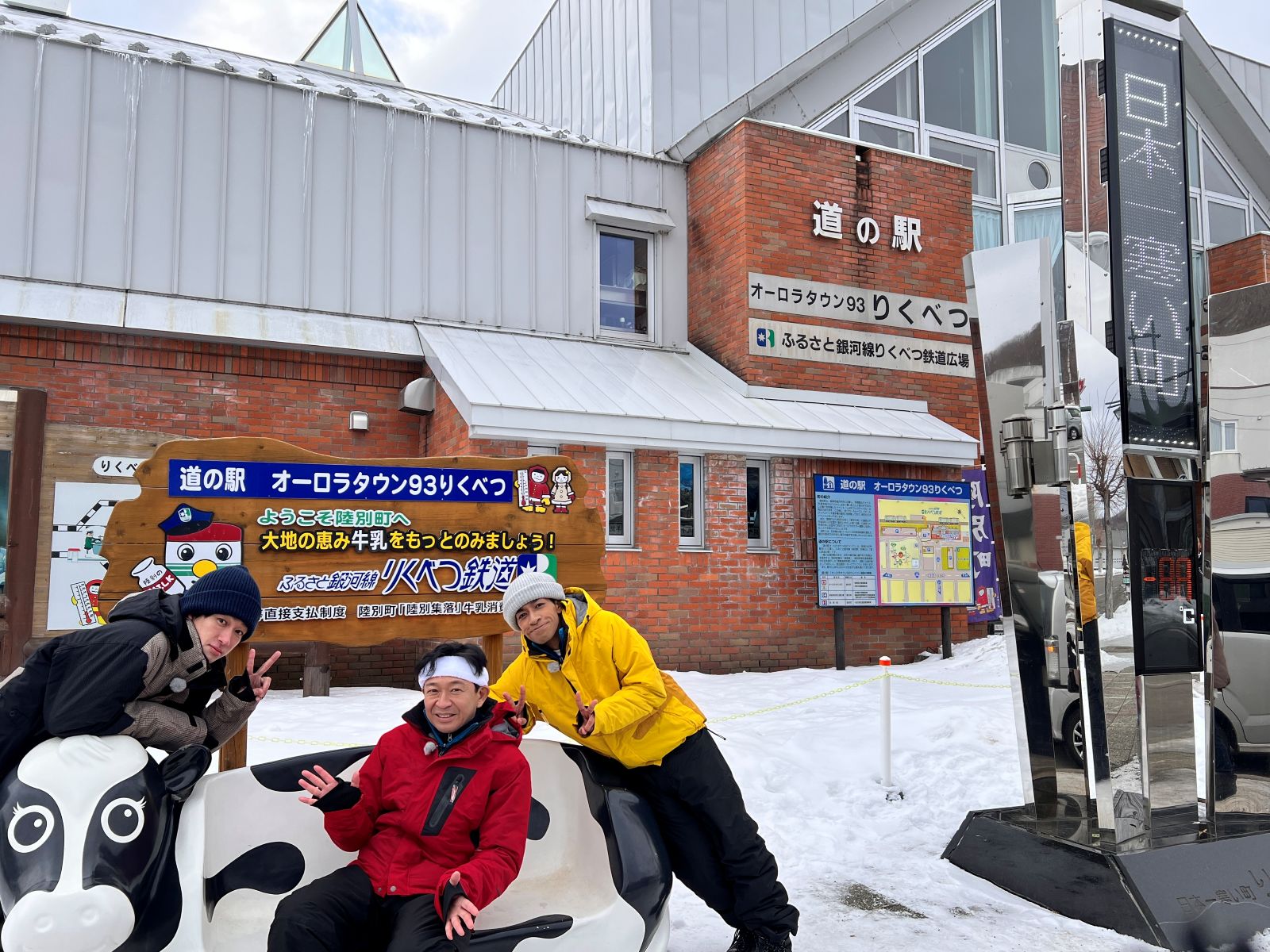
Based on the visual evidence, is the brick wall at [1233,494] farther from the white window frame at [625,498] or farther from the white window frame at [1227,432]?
the white window frame at [625,498]

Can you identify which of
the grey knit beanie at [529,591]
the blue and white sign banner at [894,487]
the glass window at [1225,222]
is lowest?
the grey knit beanie at [529,591]

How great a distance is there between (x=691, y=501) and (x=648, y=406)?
4.52 feet

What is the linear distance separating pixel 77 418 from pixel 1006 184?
12675 mm

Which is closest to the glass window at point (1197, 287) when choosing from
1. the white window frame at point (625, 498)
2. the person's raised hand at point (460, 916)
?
the person's raised hand at point (460, 916)

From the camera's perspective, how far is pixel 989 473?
496 centimetres

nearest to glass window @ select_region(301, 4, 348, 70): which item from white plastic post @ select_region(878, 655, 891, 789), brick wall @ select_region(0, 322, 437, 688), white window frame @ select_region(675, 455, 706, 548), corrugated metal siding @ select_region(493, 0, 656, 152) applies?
corrugated metal siding @ select_region(493, 0, 656, 152)

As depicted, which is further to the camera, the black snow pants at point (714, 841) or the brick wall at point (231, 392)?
the brick wall at point (231, 392)

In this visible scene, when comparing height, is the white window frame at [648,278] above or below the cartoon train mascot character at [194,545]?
above

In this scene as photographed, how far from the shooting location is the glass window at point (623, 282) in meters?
11.9

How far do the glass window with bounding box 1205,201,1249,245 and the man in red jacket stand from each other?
16.7 m

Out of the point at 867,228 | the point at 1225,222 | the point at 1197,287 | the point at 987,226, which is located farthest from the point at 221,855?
the point at 1225,222

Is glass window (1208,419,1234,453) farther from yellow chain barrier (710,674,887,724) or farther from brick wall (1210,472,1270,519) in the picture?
yellow chain barrier (710,674,887,724)

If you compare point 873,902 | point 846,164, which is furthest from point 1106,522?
point 846,164

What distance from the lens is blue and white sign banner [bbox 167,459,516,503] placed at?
5141 mm
